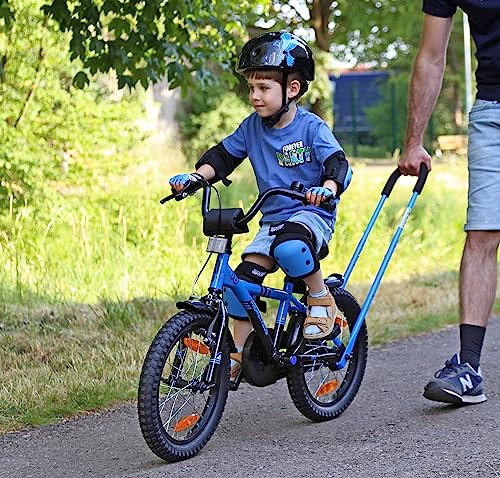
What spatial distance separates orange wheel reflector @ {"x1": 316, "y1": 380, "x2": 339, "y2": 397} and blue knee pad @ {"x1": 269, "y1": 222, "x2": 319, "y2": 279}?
29.5 inches

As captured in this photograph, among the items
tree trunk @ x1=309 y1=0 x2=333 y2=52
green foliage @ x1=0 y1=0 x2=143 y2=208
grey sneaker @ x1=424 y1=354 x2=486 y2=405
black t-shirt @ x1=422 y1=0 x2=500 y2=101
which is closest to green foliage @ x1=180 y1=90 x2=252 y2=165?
tree trunk @ x1=309 y1=0 x2=333 y2=52

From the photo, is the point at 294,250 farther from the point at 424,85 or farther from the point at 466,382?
the point at 424,85

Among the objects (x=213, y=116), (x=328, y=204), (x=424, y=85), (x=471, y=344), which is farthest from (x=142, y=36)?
(x=213, y=116)

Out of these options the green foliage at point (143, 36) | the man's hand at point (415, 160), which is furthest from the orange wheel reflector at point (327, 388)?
the green foliage at point (143, 36)

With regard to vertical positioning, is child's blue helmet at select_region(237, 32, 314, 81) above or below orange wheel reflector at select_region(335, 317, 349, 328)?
above

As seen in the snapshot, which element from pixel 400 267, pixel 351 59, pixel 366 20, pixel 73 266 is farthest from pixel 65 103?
pixel 351 59

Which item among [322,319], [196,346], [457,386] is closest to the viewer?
[196,346]

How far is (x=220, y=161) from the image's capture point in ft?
14.4

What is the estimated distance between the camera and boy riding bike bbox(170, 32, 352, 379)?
13.6ft

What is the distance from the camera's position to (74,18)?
668 centimetres

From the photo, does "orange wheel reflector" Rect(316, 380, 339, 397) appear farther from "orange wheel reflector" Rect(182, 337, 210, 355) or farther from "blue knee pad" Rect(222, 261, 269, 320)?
"orange wheel reflector" Rect(182, 337, 210, 355)

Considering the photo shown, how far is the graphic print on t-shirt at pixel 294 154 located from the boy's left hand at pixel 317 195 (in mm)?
438

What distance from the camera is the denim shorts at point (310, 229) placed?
418 cm

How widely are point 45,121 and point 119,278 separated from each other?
7.32ft
